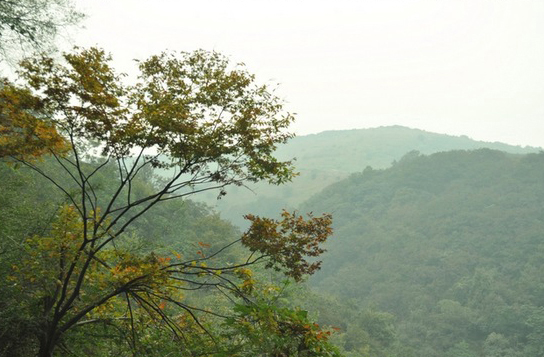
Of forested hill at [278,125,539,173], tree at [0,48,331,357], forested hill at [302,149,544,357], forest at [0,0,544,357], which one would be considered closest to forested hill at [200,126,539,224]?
forested hill at [278,125,539,173]

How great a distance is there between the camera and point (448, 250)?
240 ft

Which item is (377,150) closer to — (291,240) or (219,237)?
(219,237)

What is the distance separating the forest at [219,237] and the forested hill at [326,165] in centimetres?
272

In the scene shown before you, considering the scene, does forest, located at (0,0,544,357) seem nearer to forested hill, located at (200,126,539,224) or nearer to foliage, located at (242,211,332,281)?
foliage, located at (242,211,332,281)

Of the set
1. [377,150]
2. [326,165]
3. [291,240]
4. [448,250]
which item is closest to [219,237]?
[291,240]

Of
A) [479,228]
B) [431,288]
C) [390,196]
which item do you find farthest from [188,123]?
[390,196]

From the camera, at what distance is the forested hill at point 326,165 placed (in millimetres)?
130875

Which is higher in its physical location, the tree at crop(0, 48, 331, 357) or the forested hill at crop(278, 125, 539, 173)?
the forested hill at crop(278, 125, 539, 173)

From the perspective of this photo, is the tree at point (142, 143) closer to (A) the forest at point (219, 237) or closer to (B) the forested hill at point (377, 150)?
(A) the forest at point (219, 237)

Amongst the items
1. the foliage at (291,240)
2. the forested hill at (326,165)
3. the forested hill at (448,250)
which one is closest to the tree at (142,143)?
the foliage at (291,240)

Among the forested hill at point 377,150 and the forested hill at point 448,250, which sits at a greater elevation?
the forested hill at point 377,150

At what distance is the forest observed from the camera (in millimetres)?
5285

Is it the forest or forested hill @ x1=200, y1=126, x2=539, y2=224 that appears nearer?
the forest

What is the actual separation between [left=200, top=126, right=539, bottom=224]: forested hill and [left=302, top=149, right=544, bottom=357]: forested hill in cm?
2734
